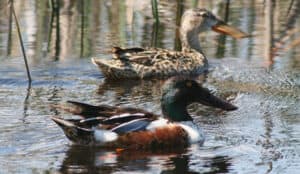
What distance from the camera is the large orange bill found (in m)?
12.3

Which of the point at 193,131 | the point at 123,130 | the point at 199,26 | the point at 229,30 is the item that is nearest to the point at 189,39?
the point at 199,26

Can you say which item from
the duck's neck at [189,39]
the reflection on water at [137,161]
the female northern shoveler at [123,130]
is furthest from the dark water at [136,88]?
the duck's neck at [189,39]

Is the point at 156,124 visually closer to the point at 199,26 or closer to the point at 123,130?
the point at 123,130

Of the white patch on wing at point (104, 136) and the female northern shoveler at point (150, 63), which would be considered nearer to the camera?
the white patch on wing at point (104, 136)

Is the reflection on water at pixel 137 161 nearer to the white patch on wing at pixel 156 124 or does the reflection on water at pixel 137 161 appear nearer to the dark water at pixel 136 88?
the dark water at pixel 136 88

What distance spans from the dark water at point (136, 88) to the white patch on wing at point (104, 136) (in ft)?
0.34

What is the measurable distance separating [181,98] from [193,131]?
0.33 m

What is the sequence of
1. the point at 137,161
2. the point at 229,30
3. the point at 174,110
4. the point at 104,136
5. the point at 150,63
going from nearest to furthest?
1. the point at 137,161
2. the point at 104,136
3. the point at 174,110
4. the point at 150,63
5. the point at 229,30

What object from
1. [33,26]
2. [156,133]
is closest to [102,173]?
[156,133]

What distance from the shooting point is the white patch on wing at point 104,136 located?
7.95 m

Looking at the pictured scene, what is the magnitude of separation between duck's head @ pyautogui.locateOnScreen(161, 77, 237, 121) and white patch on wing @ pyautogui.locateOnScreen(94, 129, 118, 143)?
52 centimetres

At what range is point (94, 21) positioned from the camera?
1401 centimetres

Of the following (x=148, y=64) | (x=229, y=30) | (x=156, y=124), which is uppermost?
(x=229, y=30)

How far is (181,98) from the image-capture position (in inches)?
324
